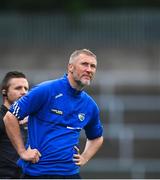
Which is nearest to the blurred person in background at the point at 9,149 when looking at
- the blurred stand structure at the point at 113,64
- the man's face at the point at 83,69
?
the man's face at the point at 83,69

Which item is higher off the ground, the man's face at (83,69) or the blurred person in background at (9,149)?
the man's face at (83,69)

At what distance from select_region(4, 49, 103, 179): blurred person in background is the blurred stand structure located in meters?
11.6

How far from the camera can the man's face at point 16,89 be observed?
10.0 m

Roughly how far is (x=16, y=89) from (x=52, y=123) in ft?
3.90

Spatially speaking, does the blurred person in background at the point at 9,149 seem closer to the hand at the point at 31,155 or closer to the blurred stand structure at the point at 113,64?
the hand at the point at 31,155

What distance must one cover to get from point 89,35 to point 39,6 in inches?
101

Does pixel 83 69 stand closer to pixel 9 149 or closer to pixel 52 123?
pixel 52 123

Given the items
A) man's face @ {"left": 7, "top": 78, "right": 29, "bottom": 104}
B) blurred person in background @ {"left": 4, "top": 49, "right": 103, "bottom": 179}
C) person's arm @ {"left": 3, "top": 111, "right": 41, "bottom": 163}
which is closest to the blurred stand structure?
man's face @ {"left": 7, "top": 78, "right": 29, "bottom": 104}

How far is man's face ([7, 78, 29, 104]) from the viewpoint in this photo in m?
10.0

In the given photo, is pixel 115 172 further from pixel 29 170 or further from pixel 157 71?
pixel 29 170

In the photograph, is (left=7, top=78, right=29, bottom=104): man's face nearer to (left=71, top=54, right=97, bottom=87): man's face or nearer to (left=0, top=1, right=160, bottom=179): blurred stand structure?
(left=71, top=54, right=97, bottom=87): man's face

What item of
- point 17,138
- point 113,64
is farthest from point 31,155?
point 113,64

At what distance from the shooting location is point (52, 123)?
8984mm

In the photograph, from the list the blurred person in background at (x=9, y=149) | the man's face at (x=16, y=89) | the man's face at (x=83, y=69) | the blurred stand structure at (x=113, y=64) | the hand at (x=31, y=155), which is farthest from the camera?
the blurred stand structure at (x=113, y=64)
